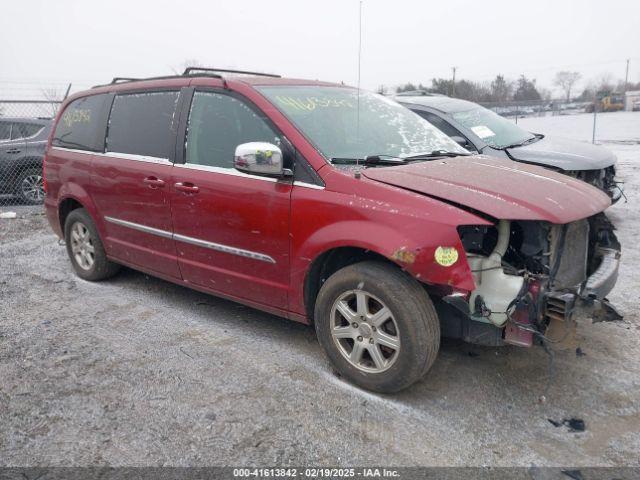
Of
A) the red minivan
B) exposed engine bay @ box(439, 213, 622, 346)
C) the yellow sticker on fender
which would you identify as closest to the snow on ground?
the red minivan

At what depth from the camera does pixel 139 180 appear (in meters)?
4.21

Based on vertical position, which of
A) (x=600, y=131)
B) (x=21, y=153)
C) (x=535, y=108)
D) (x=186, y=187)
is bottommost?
(x=186, y=187)

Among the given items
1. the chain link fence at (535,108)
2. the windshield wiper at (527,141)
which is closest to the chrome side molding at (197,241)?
the windshield wiper at (527,141)

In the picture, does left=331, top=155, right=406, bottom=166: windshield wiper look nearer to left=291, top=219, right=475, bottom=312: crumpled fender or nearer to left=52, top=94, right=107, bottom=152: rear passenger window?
left=291, top=219, right=475, bottom=312: crumpled fender

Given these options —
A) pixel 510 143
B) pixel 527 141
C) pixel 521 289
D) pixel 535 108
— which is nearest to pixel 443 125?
pixel 510 143

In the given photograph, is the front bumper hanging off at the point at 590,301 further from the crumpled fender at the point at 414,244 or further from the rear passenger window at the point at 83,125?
the rear passenger window at the point at 83,125

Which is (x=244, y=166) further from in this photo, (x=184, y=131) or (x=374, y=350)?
(x=374, y=350)

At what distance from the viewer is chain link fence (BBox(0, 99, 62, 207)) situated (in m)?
9.31

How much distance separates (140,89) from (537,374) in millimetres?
3704

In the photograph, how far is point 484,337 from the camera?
9.82ft

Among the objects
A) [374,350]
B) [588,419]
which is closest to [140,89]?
[374,350]

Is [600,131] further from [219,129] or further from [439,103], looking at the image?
[219,129]

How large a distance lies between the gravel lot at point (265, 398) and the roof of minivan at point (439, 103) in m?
3.48

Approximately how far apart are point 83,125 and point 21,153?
5261mm
